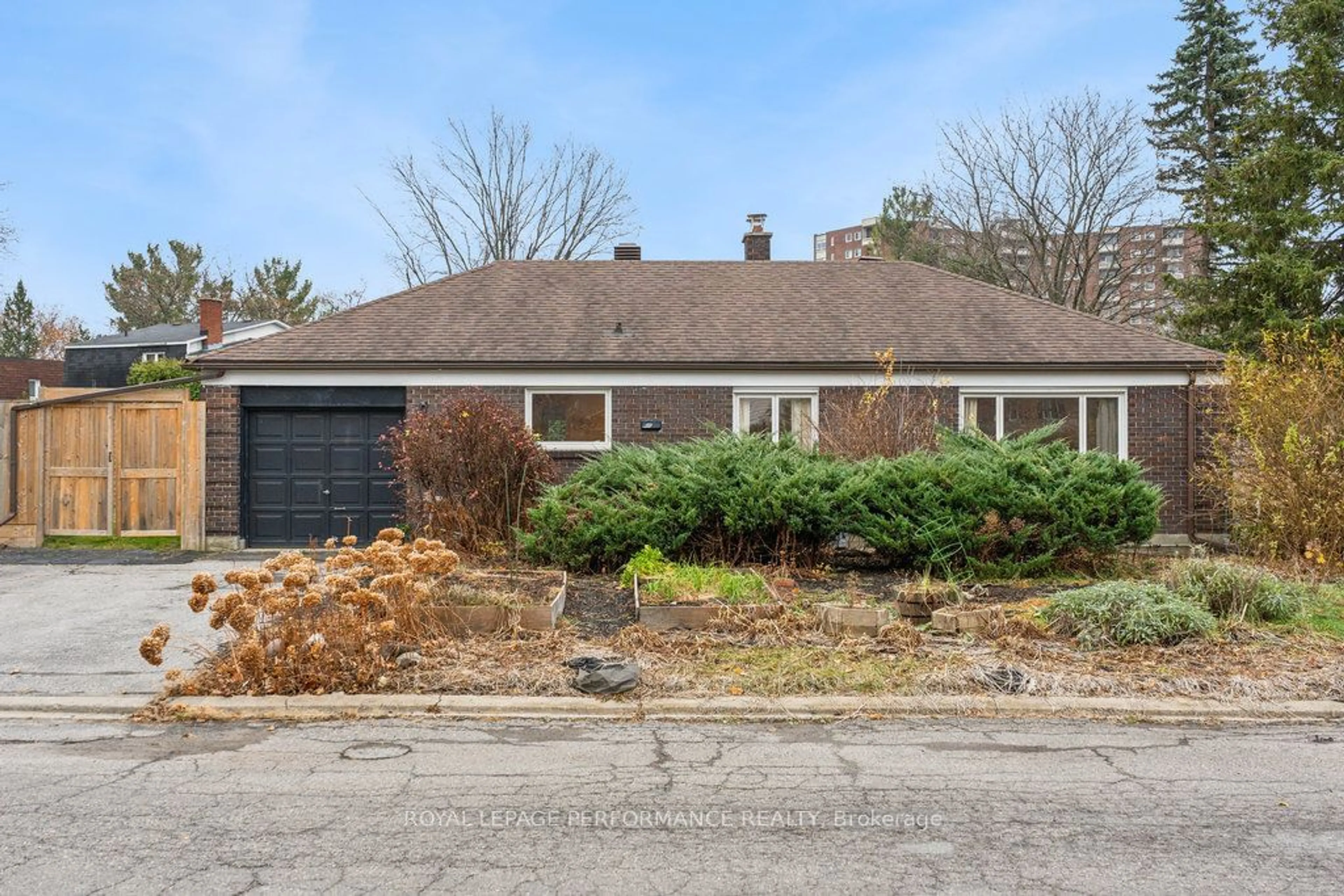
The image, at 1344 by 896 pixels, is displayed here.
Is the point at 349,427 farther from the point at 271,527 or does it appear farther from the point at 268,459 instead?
the point at 271,527

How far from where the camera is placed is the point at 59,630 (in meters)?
8.14

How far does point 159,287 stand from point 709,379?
143 ft

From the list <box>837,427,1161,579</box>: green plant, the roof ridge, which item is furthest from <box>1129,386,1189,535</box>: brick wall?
<box>837,427,1161,579</box>: green plant

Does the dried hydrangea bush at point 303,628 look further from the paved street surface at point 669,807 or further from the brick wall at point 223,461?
the brick wall at point 223,461

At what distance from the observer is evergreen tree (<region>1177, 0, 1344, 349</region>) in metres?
21.4

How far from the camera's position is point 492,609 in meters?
7.36

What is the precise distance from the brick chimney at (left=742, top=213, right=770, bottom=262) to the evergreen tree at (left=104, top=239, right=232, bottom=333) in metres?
36.5

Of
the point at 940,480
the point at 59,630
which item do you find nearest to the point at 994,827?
the point at 940,480

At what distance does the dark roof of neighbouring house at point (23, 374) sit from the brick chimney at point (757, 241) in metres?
31.6

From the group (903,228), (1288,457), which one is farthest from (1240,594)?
(903,228)

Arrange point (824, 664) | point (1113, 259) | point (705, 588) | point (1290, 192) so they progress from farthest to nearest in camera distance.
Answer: point (1113, 259)
point (1290, 192)
point (705, 588)
point (824, 664)

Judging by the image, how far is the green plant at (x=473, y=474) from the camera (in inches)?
422

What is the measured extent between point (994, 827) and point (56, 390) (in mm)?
29768

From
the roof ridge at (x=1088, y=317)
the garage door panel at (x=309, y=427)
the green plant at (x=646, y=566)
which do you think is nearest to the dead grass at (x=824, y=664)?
the green plant at (x=646, y=566)
